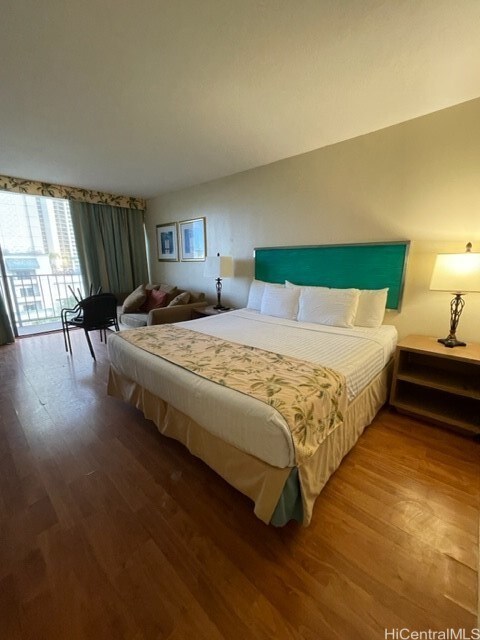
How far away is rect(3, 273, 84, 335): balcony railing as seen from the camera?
4445mm

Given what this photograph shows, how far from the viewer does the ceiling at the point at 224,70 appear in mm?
1220

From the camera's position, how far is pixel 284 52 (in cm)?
144

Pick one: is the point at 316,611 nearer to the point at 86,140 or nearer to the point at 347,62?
the point at 347,62

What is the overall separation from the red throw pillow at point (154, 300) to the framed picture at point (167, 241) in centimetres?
82

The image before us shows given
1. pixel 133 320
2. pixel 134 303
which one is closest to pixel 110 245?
pixel 134 303

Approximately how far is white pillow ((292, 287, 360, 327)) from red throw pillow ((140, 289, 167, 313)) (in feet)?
7.58

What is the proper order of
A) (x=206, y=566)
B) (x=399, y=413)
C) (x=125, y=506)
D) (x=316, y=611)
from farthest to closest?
1. (x=399, y=413)
2. (x=125, y=506)
3. (x=206, y=566)
4. (x=316, y=611)

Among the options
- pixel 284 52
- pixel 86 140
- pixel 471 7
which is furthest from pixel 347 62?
pixel 86 140

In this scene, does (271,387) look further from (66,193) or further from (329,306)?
(66,193)

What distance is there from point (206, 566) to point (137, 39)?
8.38ft

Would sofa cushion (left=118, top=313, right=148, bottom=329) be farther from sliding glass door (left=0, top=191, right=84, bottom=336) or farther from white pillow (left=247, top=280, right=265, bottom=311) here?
white pillow (left=247, top=280, right=265, bottom=311)

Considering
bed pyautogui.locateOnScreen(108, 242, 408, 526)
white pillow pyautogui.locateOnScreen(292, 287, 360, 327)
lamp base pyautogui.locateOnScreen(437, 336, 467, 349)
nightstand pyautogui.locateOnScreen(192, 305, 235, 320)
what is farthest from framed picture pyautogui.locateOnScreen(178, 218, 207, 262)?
lamp base pyautogui.locateOnScreen(437, 336, 467, 349)

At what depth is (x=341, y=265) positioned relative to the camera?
2648 millimetres

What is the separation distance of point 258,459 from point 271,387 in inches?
12.9
